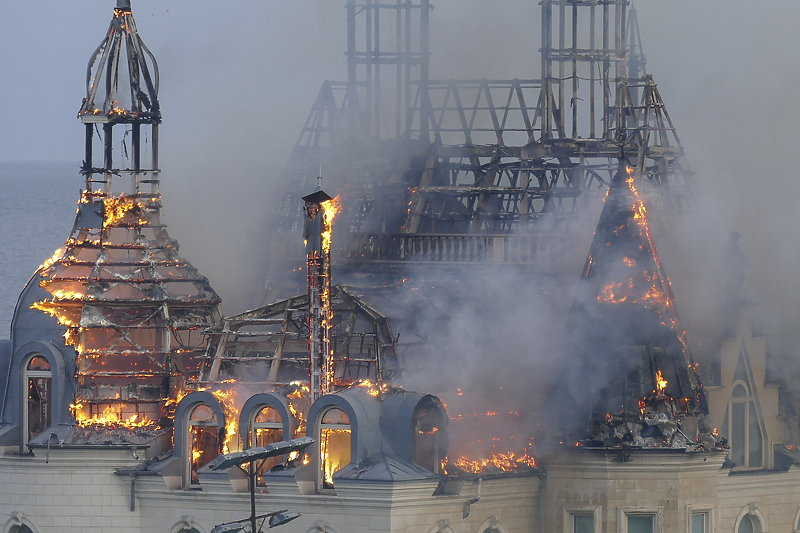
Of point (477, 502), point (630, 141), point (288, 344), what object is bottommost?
point (477, 502)

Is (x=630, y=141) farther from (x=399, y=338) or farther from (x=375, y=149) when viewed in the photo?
(x=399, y=338)

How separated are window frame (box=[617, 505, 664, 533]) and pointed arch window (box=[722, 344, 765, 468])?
7123 millimetres

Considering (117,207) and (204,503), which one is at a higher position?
(117,207)

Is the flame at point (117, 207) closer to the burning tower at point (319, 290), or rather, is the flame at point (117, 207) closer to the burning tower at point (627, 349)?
the burning tower at point (319, 290)

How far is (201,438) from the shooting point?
75.9m

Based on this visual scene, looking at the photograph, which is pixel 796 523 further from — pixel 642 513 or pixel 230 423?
pixel 230 423

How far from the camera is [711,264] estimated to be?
82.0 meters

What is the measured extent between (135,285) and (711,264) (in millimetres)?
21807

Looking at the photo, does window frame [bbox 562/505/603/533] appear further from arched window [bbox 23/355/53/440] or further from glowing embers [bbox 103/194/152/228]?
glowing embers [bbox 103/194/152/228]

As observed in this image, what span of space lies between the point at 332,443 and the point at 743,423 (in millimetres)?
15977

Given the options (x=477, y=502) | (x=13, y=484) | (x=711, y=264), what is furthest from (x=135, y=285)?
(x=711, y=264)

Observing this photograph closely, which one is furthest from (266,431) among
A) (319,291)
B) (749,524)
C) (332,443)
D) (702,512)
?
(749,524)

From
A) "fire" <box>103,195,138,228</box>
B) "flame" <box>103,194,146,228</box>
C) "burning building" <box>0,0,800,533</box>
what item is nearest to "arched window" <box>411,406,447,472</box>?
"burning building" <box>0,0,800,533</box>

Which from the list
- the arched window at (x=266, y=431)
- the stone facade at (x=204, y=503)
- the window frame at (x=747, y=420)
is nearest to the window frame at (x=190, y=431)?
the stone facade at (x=204, y=503)
